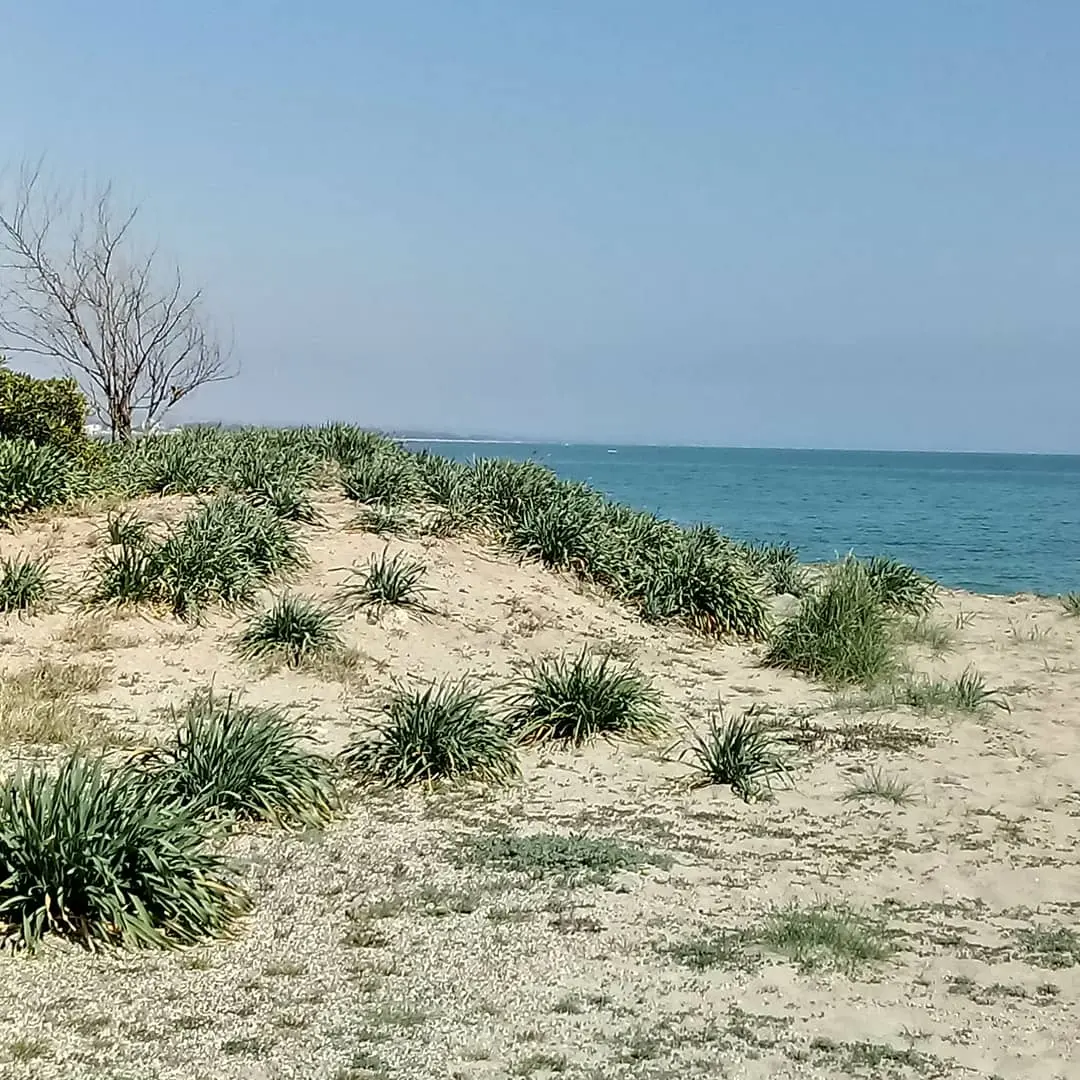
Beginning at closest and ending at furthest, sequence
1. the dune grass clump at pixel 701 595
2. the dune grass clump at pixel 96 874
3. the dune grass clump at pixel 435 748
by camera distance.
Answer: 1. the dune grass clump at pixel 96 874
2. the dune grass clump at pixel 435 748
3. the dune grass clump at pixel 701 595

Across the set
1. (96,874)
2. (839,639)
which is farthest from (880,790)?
(96,874)

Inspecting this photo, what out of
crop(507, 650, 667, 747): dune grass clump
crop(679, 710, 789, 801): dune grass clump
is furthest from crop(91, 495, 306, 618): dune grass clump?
crop(679, 710, 789, 801): dune grass clump

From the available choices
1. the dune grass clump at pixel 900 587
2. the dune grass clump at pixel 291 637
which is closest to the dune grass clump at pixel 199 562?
the dune grass clump at pixel 291 637

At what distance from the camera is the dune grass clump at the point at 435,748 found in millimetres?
9359

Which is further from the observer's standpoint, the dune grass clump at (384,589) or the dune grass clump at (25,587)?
the dune grass clump at (384,589)

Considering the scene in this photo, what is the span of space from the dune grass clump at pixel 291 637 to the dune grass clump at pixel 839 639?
4.84 metres

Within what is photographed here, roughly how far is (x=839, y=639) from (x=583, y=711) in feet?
13.7

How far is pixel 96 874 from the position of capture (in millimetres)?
6164

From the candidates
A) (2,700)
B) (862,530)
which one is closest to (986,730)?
(2,700)

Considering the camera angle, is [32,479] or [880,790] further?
[32,479]

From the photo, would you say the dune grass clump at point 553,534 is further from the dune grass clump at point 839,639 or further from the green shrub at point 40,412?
the green shrub at point 40,412

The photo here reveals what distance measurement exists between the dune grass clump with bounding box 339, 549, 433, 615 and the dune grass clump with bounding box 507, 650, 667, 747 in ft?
10.1

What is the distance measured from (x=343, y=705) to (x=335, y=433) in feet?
31.0

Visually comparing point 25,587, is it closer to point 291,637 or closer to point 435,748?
point 291,637
